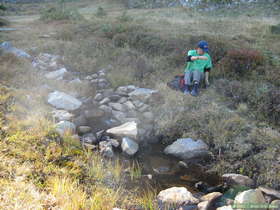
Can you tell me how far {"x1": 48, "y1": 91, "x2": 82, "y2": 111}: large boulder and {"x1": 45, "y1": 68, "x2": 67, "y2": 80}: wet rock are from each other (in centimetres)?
173

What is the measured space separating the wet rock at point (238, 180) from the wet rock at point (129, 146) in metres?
1.95

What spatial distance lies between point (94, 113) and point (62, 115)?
925mm

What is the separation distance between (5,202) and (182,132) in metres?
4.09

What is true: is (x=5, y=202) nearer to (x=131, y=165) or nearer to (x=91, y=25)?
(x=131, y=165)

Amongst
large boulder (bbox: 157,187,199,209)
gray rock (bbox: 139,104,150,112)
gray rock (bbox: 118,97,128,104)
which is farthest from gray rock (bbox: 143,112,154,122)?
large boulder (bbox: 157,187,199,209)

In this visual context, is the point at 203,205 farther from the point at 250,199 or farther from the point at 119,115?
the point at 119,115

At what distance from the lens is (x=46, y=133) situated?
4.98 metres

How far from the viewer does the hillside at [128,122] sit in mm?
→ 3930

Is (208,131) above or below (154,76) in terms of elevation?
below

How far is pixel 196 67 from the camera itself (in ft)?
25.8

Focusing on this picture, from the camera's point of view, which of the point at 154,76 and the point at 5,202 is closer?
the point at 5,202

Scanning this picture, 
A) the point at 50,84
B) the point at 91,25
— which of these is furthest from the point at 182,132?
the point at 91,25

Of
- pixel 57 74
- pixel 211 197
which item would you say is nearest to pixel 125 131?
pixel 211 197

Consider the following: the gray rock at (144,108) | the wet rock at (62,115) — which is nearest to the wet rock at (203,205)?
the gray rock at (144,108)
